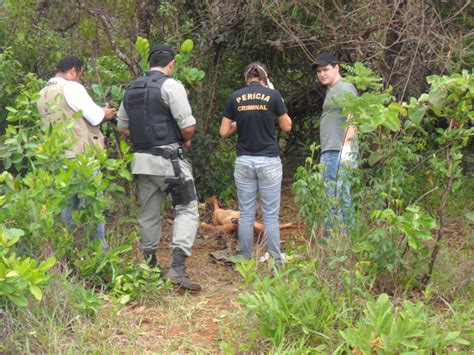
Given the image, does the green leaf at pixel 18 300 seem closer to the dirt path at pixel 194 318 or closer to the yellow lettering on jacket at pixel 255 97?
the dirt path at pixel 194 318

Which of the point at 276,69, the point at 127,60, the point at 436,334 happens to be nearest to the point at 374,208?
the point at 436,334

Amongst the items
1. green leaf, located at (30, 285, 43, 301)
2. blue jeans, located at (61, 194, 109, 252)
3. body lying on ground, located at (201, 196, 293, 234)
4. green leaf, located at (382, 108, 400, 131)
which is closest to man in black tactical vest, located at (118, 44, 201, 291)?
blue jeans, located at (61, 194, 109, 252)

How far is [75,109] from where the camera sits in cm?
575

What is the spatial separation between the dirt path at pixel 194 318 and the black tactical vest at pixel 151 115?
1.16 metres

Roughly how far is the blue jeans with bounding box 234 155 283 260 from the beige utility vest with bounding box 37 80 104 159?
1197 millimetres

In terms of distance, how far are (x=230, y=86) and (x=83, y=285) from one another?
157 inches

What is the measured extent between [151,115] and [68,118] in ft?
2.32

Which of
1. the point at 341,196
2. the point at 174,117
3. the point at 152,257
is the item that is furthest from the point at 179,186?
the point at 341,196

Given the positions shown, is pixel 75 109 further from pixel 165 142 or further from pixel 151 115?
pixel 165 142

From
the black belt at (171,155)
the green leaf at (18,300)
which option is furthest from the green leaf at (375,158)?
the green leaf at (18,300)

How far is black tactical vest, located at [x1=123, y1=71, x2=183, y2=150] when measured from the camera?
5496mm

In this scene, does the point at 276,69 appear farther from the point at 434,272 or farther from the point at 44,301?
the point at 44,301

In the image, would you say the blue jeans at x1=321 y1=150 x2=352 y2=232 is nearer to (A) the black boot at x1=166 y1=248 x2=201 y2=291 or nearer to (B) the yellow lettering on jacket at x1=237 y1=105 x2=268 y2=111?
(B) the yellow lettering on jacket at x1=237 y1=105 x2=268 y2=111

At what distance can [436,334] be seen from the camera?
4.21 metres
